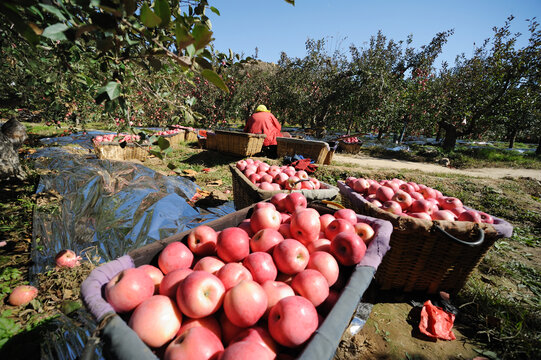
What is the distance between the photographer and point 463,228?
2.09 meters

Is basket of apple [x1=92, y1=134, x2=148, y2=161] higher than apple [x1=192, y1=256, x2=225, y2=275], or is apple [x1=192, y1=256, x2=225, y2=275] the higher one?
apple [x1=192, y1=256, x2=225, y2=275]

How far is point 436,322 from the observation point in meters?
2.10

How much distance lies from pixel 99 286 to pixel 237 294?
707 millimetres

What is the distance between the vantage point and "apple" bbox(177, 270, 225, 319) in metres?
1.06

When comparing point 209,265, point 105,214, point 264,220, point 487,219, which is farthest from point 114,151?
point 487,219

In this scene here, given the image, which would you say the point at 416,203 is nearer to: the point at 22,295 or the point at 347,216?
the point at 347,216

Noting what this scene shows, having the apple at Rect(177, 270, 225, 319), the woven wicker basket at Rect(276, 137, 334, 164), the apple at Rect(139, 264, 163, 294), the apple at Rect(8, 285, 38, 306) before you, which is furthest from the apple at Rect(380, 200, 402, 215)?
the woven wicker basket at Rect(276, 137, 334, 164)

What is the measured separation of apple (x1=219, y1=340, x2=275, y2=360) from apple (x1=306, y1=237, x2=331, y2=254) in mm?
849

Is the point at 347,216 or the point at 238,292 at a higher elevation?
the point at 347,216

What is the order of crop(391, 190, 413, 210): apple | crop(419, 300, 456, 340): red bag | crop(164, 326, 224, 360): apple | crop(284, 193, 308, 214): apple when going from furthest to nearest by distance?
crop(391, 190, 413, 210): apple < crop(284, 193, 308, 214): apple < crop(419, 300, 456, 340): red bag < crop(164, 326, 224, 360): apple

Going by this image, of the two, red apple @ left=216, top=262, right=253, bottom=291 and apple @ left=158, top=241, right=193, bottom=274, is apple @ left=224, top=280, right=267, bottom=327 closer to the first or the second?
red apple @ left=216, top=262, right=253, bottom=291

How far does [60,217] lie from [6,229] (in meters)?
0.94

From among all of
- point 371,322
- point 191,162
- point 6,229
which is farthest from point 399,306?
point 191,162

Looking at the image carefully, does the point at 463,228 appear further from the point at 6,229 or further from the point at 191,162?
the point at 191,162
